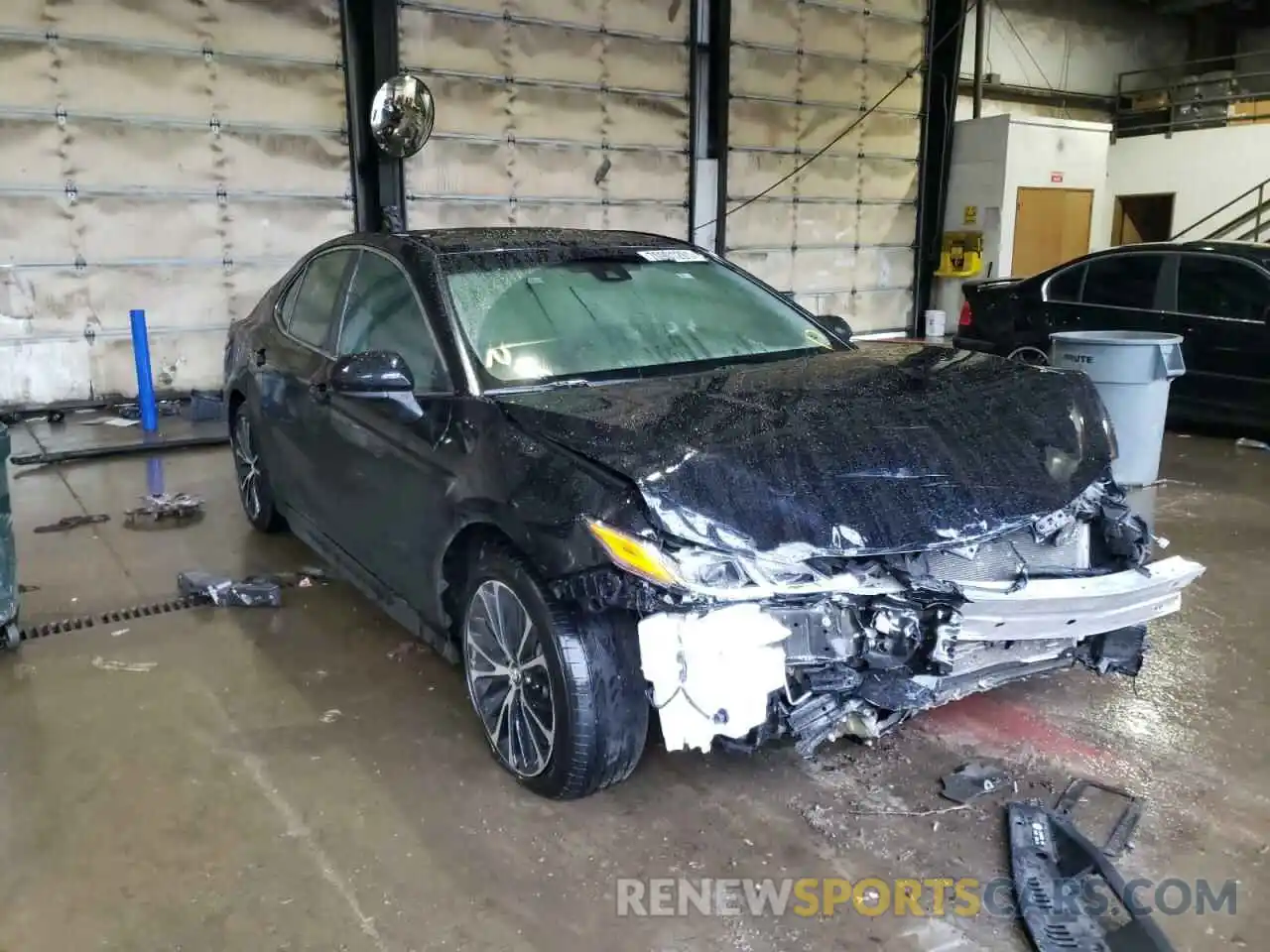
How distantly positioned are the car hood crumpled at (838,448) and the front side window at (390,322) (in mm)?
361

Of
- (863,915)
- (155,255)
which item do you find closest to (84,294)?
(155,255)

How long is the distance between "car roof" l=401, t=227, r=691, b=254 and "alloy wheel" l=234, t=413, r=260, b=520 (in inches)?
66.8

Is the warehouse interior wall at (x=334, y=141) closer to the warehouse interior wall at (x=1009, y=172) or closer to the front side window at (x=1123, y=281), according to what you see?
the warehouse interior wall at (x=1009, y=172)

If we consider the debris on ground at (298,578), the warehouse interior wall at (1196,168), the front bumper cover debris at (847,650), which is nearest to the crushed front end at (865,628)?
the front bumper cover debris at (847,650)

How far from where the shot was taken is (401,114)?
908 cm

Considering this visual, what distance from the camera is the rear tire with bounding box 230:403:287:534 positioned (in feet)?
15.5

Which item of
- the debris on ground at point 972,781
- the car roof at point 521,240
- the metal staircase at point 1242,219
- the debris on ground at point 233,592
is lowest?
the debris on ground at point 972,781

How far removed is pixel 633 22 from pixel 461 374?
29.9ft

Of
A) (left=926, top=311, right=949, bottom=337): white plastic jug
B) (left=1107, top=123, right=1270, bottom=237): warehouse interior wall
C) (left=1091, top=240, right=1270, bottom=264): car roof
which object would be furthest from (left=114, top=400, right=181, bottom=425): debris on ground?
(left=1107, top=123, right=1270, bottom=237): warehouse interior wall

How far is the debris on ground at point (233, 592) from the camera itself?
4117 mm

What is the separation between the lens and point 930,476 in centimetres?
249

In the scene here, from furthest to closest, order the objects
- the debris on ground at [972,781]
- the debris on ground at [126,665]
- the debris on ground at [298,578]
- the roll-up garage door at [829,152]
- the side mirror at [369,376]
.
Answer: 1. the roll-up garage door at [829,152]
2. the debris on ground at [298,578]
3. the debris on ground at [126,665]
4. the side mirror at [369,376]
5. the debris on ground at [972,781]

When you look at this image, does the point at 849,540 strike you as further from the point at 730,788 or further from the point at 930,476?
the point at 730,788

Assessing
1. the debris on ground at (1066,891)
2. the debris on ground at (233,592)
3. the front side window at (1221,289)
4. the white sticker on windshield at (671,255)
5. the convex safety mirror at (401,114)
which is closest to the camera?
the debris on ground at (1066,891)
